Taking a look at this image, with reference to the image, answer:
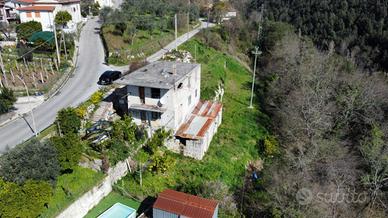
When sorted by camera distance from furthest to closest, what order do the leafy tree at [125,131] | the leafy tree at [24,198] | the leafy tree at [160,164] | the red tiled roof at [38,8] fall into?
the red tiled roof at [38,8]
the leafy tree at [125,131]
the leafy tree at [160,164]
the leafy tree at [24,198]

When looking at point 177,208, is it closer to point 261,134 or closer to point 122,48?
point 261,134

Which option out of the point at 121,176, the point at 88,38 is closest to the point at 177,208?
the point at 121,176

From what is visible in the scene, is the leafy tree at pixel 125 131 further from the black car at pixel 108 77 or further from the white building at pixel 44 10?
the white building at pixel 44 10

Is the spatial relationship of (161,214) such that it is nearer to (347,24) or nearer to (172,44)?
(172,44)

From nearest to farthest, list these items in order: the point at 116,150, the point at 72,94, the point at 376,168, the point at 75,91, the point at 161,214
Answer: the point at 161,214 → the point at 376,168 → the point at 116,150 → the point at 72,94 → the point at 75,91

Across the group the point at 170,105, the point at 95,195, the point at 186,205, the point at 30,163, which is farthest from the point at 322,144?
the point at 30,163

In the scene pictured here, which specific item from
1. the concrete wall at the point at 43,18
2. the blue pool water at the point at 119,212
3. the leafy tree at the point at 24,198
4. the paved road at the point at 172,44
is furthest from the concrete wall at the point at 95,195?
the concrete wall at the point at 43,18
